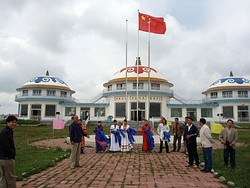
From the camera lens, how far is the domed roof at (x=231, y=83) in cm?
3969

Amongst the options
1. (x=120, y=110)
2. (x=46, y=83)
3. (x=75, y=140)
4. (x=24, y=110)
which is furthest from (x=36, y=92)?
(x=75, y=140)

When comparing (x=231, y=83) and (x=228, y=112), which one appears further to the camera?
(x=231, y=83)

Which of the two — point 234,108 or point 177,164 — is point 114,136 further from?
point 234,108

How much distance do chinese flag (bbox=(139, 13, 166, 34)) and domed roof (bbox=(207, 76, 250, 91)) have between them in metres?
24.0

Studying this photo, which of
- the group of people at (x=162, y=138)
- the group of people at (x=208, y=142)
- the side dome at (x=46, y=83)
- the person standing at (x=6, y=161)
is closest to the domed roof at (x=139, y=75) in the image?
the side dome at (x=46, y=83)

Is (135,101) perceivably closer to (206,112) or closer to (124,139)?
(206,112)

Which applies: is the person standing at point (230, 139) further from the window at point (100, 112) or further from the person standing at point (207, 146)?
the window at point (100, 112)

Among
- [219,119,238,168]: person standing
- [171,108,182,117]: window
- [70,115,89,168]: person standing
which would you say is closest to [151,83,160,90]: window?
[171,108,182,117]: window

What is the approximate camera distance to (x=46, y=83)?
41.6 m

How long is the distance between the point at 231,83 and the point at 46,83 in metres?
31.9

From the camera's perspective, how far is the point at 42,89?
40906 mm

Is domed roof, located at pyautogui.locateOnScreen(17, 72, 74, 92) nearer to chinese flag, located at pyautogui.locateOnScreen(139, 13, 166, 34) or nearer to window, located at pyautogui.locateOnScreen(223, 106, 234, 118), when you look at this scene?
chinese flag, located at pyautogui.locateOnScreen(139, 13, 166, 34)

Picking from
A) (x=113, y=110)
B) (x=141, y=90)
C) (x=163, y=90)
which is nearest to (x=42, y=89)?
(x=113, y=110)

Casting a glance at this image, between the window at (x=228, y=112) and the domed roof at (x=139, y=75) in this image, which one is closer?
the domed roof at (x=139, y=75)
